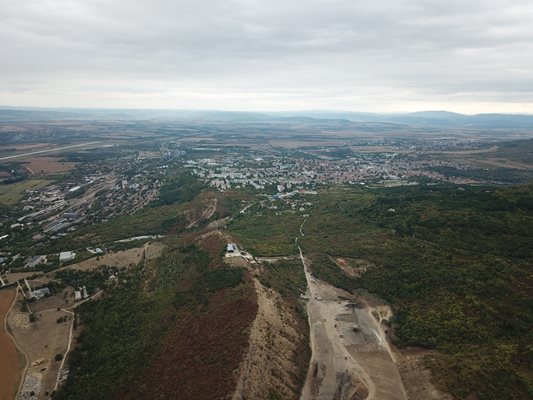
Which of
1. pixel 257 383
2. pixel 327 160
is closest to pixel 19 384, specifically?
pixel 257 383

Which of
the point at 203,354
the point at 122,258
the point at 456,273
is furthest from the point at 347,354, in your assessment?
the point at 122,258

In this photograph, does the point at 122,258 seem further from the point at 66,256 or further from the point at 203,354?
the point at 203,354

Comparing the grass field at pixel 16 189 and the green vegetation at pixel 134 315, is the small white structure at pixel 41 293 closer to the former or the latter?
the green vegetation at pixel 134 315

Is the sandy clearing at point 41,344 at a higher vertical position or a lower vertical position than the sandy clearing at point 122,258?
lower

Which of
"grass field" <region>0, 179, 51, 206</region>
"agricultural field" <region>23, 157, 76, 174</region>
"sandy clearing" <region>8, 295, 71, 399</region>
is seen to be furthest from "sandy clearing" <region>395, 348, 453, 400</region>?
"agricultural field" <region>23, 157, 76, 174</region>

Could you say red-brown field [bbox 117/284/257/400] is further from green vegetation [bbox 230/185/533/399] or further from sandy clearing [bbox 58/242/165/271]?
sandy clearing [bbox 58/242/165/271]

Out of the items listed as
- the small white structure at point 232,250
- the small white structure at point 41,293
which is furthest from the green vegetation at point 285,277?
the small white structure at point 41,293
